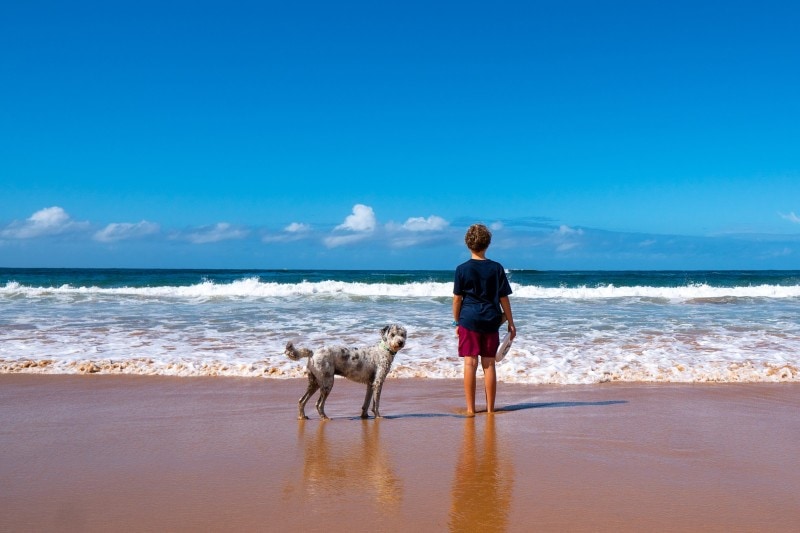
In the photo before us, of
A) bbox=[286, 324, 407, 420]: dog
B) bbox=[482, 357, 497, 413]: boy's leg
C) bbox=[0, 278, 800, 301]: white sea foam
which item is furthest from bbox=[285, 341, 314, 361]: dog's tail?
bbox=[0, 278, 800, 301]: white sea foam

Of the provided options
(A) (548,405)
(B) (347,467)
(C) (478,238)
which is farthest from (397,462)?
(A) (548,405)

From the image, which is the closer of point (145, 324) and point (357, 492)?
point (357, 492)

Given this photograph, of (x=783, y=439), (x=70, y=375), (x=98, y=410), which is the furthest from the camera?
(x=70, y=375)

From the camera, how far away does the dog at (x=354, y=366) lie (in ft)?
19.9

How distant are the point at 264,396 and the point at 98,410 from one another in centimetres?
173

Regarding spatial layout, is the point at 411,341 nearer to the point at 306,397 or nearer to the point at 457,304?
the point at 457,304

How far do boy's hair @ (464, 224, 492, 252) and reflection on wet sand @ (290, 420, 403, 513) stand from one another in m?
1.96

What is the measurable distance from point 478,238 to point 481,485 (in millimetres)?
2736

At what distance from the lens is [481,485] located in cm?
420

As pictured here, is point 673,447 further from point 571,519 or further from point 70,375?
point 70,375

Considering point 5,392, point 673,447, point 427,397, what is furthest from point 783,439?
point 5,392

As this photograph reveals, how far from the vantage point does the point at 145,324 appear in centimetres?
1435

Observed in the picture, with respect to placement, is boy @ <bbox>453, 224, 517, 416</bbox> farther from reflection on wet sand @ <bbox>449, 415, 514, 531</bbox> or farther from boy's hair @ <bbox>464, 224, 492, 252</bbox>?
reflection on wet sand @ <bbox>449, 415, 514, 531</bbox>

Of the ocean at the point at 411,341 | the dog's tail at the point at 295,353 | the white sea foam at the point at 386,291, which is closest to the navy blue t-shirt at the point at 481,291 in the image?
the dog's tail at the point at 295,353
